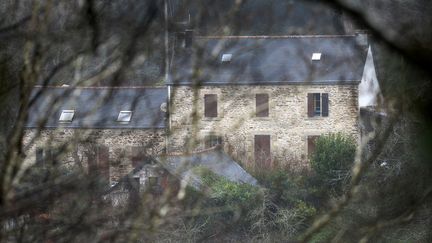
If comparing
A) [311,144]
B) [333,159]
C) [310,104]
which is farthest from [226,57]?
[311,144]

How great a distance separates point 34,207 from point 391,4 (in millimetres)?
958

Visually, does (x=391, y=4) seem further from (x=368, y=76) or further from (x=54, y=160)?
(x=54, y=160)

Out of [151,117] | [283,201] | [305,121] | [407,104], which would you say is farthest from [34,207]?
[305,121]

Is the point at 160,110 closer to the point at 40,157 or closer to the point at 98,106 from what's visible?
the point at 98,106

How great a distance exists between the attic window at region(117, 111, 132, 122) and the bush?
4.67 ft

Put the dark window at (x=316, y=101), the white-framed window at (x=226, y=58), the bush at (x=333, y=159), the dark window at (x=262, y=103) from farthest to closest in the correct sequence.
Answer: the bush at (x=333, y=159) → the dark window at (x=316, y=101) → the dark window at (x=262, y=103) → the white-framed window at (x=226, y=58)

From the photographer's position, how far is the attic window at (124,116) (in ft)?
5.91

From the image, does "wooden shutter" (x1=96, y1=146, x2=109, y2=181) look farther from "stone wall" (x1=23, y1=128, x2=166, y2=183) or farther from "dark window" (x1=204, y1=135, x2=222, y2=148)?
"dark window" (x1=204, y1=135, x2=222, y2=148)

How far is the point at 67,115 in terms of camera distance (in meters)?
1.88

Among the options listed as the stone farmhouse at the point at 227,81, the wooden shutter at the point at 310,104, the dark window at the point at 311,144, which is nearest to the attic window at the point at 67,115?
the stone farmhouse at the point at 227,81

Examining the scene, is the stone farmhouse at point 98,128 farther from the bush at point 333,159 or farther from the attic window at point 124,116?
the bush at point 333,159

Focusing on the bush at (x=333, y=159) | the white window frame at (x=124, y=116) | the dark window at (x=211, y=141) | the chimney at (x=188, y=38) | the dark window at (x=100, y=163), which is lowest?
the bush at (x=333, y=159)

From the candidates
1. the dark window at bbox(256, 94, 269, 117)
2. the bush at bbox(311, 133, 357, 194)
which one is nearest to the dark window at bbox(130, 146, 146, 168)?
the dark window at bbox(256, 94, 269, 117)

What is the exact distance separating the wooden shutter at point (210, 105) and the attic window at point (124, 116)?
0.68ft
